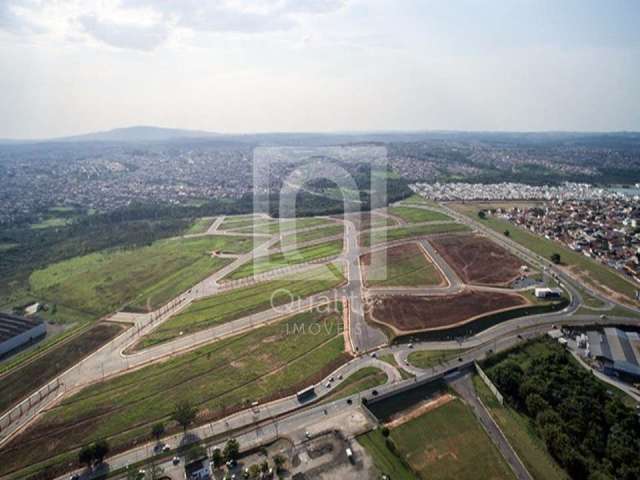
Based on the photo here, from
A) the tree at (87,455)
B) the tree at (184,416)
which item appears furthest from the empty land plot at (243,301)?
the tree at (87,455)

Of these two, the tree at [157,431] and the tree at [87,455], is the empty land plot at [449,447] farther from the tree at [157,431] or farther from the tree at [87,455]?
the tree at [87,455]

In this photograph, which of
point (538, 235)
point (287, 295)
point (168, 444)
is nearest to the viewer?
point (168, 444)

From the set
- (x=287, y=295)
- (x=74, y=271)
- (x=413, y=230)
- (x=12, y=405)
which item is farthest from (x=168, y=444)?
(x=413, y=230)

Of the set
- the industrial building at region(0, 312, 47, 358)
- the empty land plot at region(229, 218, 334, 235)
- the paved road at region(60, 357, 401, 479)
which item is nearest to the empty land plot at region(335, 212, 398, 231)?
the empty land plot at region(229, 218, 334, 235)

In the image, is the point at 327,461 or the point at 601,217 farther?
the point at 601,217

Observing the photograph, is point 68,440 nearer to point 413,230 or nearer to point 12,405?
point 12,405

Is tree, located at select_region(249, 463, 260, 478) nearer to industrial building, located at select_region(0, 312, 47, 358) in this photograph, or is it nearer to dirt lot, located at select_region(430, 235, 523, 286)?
industrial building, located at select_region(0, 312, 47, 358)
